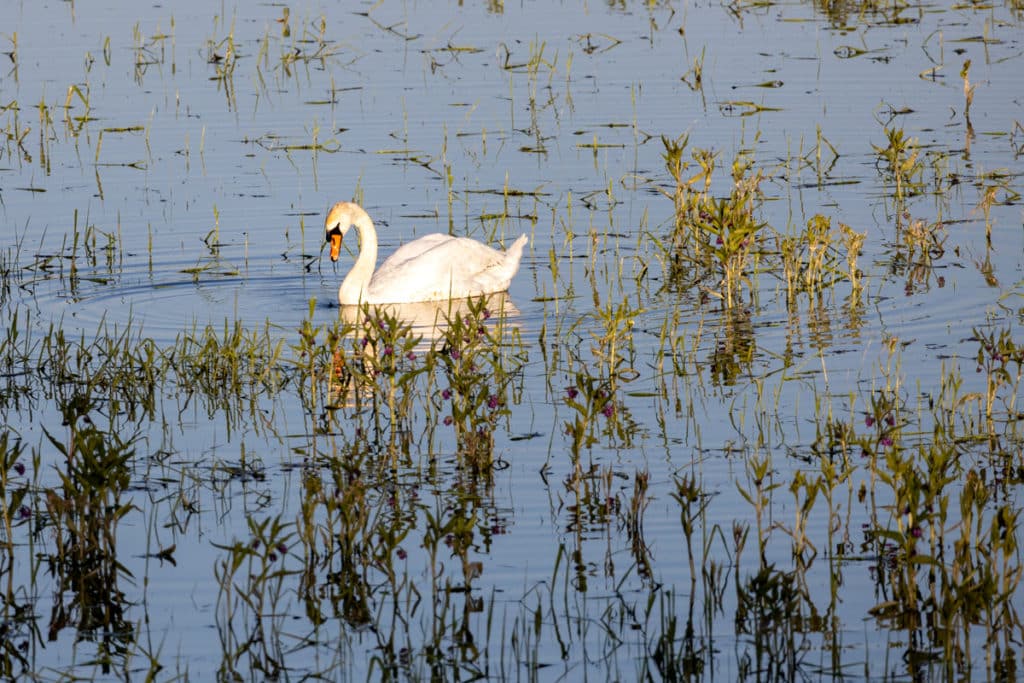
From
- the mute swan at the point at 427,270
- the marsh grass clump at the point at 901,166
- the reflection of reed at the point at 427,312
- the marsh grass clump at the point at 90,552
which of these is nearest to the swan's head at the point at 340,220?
the mute swan at the point at 427,270

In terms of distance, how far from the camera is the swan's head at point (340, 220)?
36.2ft

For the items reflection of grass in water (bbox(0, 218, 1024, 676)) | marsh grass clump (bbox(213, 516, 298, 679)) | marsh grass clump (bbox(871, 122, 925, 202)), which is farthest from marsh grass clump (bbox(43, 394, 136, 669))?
marsh grass clump (bbox(871, 122, 925, 202))

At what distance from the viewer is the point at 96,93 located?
15.9m

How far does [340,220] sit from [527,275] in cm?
137

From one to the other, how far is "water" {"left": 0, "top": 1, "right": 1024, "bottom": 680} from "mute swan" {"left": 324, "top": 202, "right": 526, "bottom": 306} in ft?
0.84

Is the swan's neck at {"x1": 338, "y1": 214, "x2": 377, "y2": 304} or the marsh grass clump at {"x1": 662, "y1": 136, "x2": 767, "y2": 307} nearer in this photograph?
the marsh grass clump at {"x1": 662, "y1": 136, "x2": 767, "y2": 307}

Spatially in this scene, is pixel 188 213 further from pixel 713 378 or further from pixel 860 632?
pixel 860 632

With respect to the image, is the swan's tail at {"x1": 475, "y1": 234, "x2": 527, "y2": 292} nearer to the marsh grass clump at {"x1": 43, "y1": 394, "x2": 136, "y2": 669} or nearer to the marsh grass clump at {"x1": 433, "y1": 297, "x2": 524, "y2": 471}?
the marsh grass clump at {"x1": 433, "y1": 297, "x2": 524, "y2": 471}

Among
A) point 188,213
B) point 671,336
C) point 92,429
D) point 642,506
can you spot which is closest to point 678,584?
point 642,506

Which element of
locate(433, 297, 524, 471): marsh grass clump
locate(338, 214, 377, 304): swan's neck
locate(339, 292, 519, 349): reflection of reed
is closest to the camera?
locate(433, 297, 524, 471): marsh grass clump

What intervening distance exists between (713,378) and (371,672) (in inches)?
146

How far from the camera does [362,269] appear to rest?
10945 mm

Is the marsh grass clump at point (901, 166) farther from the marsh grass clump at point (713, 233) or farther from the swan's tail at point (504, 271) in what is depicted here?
the swan's tail at point (504, 271)

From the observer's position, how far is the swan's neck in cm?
1076
